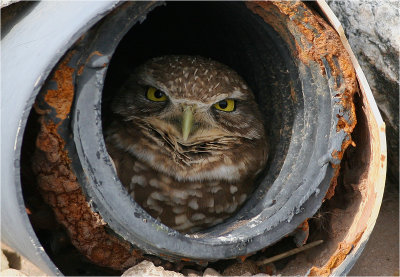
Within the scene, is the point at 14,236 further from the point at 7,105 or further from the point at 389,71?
the point at 389,71

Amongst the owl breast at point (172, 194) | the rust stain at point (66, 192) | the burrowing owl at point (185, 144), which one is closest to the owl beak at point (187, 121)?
the burrowing owl at point (185, 144)

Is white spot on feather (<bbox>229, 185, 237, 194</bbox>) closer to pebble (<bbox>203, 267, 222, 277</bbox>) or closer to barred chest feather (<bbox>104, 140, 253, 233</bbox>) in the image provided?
barred chest feather (<bbox>104, 140, 253, 233</bbox>)

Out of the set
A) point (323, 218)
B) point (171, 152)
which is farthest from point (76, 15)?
point (323, 218)

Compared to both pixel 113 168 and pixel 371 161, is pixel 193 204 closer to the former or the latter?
pixel 113 168

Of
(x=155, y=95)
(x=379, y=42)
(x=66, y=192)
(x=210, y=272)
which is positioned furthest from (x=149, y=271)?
(x=379, y=42)

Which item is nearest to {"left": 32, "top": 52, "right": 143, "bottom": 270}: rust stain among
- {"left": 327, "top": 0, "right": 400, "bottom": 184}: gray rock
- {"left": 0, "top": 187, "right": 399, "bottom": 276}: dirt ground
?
{"left": 0, "top": 187, "right": 399, "bottom": 276}: dirt ground

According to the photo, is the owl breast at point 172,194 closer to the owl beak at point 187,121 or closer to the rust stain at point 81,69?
the owl beak at point 187,121
